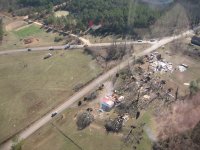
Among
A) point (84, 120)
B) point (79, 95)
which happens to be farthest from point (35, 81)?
point (84, 120)

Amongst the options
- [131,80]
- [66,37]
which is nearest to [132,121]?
[131,80]

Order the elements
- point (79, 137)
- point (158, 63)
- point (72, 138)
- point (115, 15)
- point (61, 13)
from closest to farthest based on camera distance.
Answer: point (72, 138) < point (79, 137) < point (158, 63) < point (115, 15) < point (61, 13)

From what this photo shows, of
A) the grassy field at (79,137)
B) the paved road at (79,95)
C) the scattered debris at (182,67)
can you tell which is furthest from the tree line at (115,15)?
the grassy field at (79,137)

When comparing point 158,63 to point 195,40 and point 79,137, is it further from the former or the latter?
point 79,137

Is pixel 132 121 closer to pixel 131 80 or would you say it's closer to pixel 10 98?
pixel 131 80

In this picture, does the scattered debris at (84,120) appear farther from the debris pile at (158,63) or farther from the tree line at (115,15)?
the tree line at (115,15)

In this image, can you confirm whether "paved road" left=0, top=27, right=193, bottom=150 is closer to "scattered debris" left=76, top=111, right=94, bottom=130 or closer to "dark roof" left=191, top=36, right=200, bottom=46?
"dark roof" left=191, top=36, right=200, bottom=46

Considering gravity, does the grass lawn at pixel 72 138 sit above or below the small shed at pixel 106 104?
below
